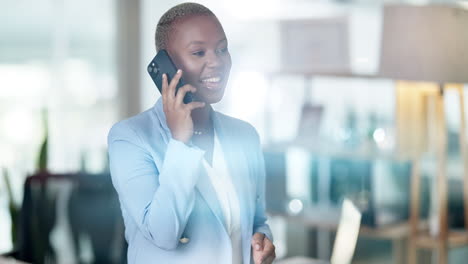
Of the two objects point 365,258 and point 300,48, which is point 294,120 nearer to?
point 300,48

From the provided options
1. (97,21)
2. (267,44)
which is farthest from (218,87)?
(97,21)

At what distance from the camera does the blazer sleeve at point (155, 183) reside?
636mm

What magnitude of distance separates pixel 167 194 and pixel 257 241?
0.12m

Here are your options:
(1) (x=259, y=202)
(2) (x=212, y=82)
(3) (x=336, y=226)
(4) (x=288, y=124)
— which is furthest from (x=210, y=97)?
(4) (x=288, y=124)

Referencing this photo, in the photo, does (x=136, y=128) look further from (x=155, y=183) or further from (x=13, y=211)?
(x=13, y=211)

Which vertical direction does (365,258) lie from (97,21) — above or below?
below

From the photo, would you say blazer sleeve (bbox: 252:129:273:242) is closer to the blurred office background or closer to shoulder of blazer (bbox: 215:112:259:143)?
shoulder of blazer (bbox: 215:112:259:143)

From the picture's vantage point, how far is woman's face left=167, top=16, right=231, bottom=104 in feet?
2.12

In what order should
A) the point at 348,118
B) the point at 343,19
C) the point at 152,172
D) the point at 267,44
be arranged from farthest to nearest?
the point at 348,118, the point at 267,44, the point at 343,19, the point at 152,172

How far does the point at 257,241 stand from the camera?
2.30 feet

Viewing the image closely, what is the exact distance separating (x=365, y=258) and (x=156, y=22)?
8.10 ft

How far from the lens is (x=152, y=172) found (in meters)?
0.65

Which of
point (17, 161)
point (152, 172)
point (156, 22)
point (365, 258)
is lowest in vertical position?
point (365, 258)

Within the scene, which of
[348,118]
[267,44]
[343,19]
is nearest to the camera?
[343,19]
